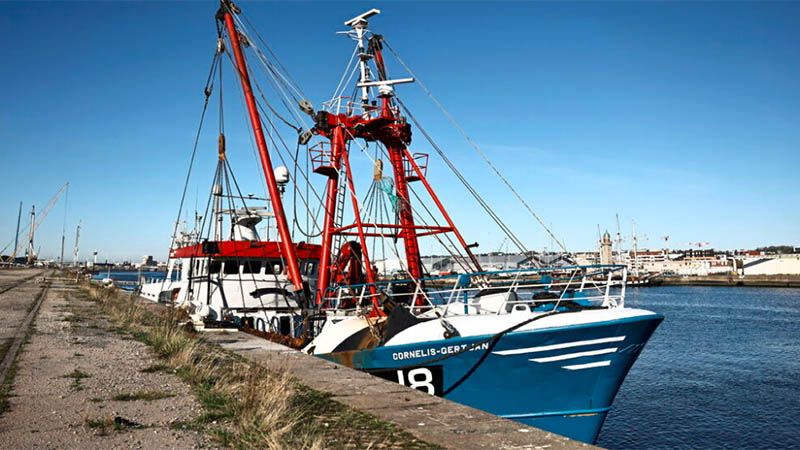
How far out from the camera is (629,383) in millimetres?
20344

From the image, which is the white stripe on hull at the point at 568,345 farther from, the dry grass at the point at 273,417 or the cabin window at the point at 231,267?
the cabin window at the point at 231,267

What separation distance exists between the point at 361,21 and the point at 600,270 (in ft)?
43.3

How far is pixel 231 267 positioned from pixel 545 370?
1389 cm

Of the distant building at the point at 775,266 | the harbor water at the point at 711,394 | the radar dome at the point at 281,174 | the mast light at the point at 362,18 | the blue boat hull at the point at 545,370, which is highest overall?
the mast light at the point at 362,18

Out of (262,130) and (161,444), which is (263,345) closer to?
(161,444)

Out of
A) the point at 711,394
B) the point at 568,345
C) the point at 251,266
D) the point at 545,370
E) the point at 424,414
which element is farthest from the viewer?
the point at 251,266

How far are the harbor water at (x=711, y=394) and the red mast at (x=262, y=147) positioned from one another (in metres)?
10.2

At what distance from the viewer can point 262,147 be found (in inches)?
734

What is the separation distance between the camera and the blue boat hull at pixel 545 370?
9.83 m

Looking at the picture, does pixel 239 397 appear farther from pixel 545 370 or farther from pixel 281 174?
pixel 281 174

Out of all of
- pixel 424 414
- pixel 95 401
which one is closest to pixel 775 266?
pixel 424 414

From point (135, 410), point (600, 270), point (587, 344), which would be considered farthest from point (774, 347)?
point (135, 410)

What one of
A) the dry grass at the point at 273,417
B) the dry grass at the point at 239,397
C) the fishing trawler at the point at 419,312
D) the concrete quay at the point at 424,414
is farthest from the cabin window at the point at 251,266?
the dry grass at the point at 273,417

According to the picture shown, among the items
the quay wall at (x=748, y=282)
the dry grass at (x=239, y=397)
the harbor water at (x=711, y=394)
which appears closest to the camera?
the dry grass at (x=239, y=397)
